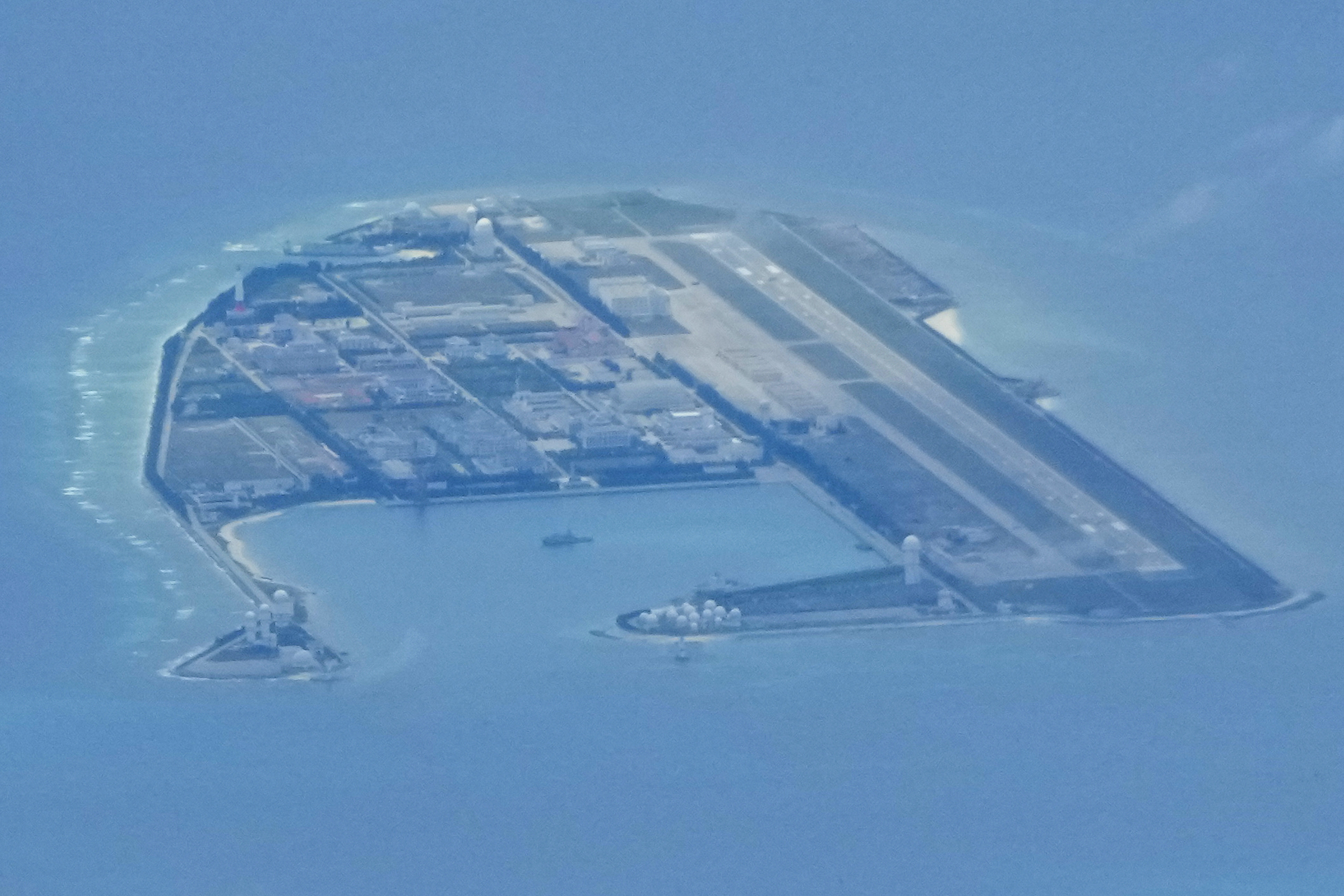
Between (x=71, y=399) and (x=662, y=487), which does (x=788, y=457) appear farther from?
(x=71, y=399)

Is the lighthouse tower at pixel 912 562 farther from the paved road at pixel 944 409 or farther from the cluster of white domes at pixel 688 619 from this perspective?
the paved road at pixel 944 409

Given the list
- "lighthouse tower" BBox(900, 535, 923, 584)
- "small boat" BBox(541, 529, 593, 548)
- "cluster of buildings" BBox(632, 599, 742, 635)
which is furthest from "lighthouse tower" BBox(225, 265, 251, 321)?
"lighthouse tower" BBox(900, 535, 923, 584)

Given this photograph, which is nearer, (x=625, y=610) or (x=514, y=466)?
(x=625, y=610)

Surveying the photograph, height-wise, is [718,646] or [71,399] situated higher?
[71,399]

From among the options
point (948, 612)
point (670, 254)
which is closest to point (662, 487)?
point (948, 612)

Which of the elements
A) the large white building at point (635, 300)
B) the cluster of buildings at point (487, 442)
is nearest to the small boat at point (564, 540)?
the cluster of buildings at point (487, 442)

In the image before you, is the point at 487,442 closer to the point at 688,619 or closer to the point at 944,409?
the point at 944,409

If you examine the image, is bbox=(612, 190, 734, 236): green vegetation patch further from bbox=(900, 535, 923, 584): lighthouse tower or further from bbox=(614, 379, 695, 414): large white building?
bbox=(900, 535, 923, 584): lighthouse tower
